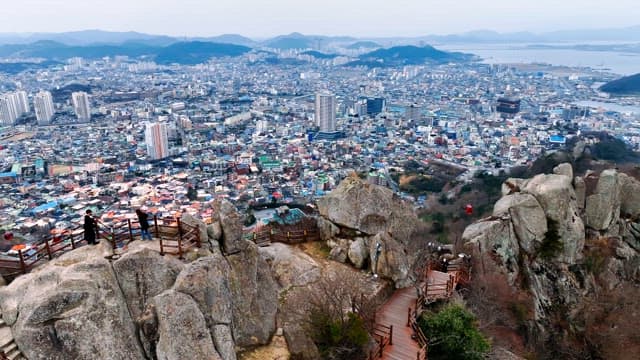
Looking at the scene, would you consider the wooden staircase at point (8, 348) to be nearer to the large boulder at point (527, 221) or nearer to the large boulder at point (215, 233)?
the large boulder at point (215, 233)

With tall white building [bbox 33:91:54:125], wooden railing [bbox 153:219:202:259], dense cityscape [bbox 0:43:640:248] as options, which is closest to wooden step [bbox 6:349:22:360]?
wooden railing [bbox 153:219:202:259]

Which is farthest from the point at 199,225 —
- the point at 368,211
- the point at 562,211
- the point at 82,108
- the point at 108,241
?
the point at 82,108

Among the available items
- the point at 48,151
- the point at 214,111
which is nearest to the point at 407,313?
the point at 48,151

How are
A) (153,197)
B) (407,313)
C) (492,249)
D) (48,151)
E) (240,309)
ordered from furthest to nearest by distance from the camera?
(48,151) → (153,197) → (492,249) → (407,313) → (240,309)

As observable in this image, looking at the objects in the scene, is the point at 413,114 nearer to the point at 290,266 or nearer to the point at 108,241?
the point at 290,266

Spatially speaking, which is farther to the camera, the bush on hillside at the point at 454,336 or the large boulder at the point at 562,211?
the large boulder at the point at 562,211

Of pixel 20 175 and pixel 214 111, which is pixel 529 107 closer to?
pixel 214 111

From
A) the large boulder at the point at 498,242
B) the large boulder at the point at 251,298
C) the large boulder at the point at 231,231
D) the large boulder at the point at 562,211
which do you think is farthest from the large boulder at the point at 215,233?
the large boulder at the point at 562,211
